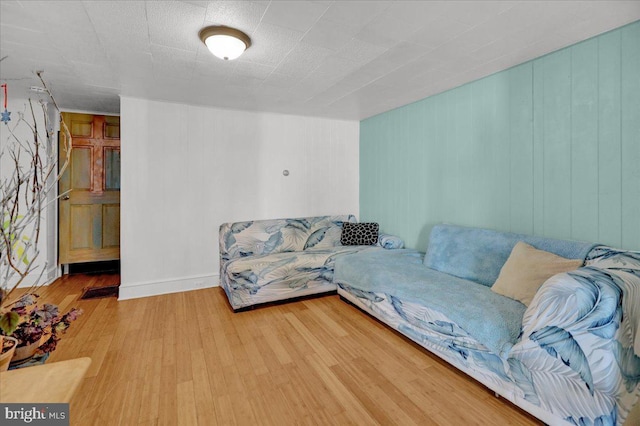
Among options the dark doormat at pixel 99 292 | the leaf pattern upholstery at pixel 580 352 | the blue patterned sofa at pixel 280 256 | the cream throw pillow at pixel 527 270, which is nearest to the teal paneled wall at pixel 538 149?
the cream throw pillow at pixel 527 270

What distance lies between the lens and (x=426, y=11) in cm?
188

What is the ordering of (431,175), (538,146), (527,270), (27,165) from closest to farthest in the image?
(527,270)
(538,146)
(431,175)
(27,165)

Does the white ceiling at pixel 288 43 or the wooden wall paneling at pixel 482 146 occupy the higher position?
the white ceiling at pixel 288 43

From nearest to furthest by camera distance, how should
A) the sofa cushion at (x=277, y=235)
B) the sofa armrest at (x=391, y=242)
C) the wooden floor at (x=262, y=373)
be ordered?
the wooden floor at (x=262, y=373)
the sofa cushion at (x=277, y=235)
the sofa armrest at (x=391, y=242)

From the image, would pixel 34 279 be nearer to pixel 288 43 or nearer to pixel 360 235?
pixel 360 235

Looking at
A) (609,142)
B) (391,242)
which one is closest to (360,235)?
(391,242)

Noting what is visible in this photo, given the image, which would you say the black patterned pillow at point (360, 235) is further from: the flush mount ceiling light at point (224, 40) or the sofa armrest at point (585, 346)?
the flush mount ceiling light at point (224, 40)

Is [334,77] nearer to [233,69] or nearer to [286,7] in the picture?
[233,69]

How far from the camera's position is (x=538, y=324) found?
1.58 meters

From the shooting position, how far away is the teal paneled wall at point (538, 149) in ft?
6.85

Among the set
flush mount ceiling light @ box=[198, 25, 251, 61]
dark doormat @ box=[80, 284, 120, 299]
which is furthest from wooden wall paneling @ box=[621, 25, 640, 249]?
dark doormat @ box=[80, 284, 120, 299]

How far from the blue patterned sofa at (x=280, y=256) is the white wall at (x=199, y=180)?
32cm

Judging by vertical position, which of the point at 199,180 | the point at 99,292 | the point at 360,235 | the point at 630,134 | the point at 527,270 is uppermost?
the point at 630,134

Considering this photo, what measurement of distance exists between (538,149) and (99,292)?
494 centimetres
